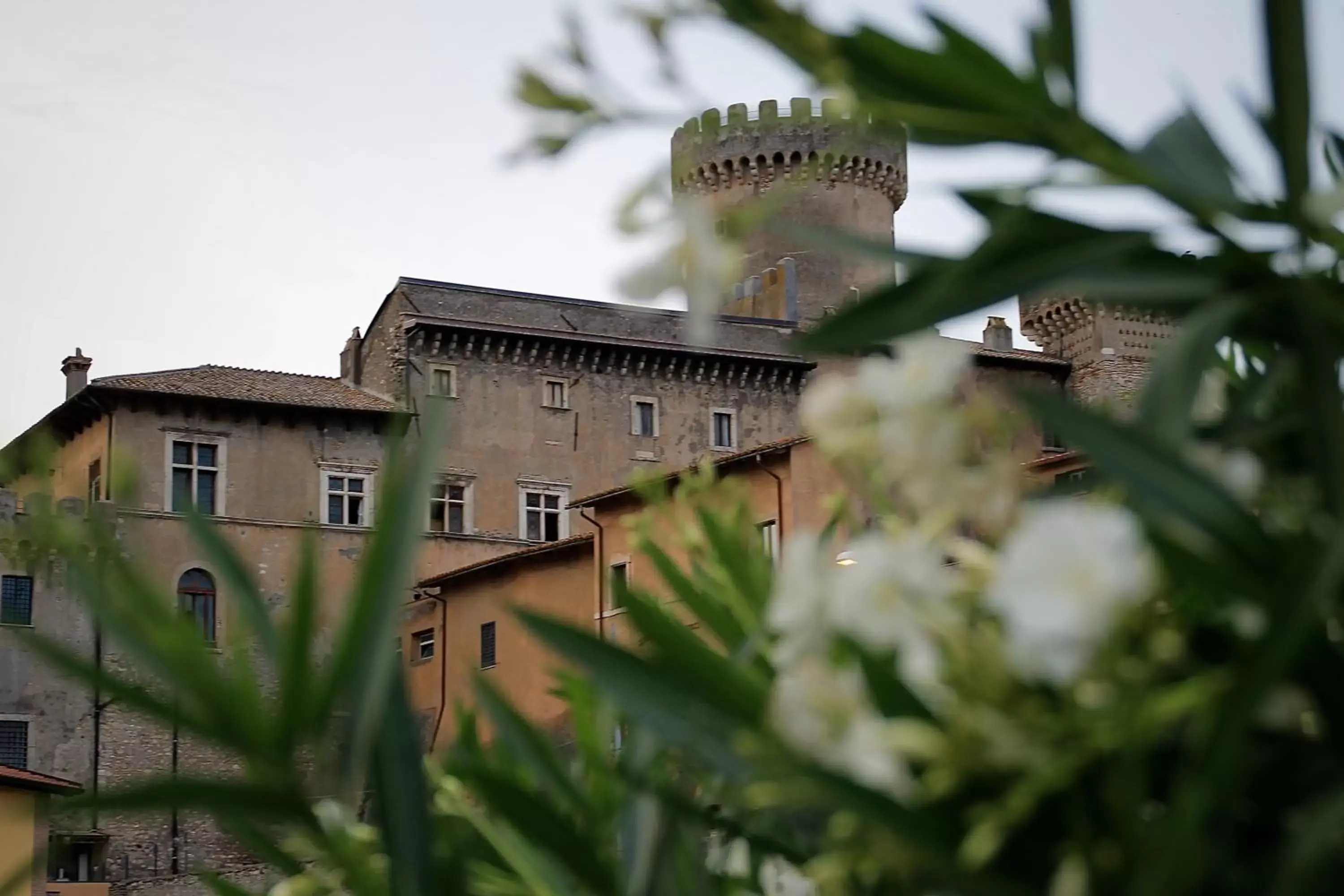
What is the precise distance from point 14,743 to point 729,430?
43.5 ft

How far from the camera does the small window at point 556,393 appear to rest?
3306 cm

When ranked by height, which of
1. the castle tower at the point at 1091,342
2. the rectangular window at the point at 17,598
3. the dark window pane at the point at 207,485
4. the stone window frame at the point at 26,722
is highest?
the castle tower at the point at 1091,342

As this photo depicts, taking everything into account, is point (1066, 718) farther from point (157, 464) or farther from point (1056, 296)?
point (157, 464)

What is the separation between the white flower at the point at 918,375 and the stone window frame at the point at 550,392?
1270 inches

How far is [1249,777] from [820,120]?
18.8 inches

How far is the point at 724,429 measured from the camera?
34250mm

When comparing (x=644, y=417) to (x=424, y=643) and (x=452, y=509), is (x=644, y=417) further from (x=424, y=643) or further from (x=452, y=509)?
(x=424, y=643)

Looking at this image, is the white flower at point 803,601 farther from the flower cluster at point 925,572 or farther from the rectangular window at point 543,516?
the rectangular window at point 543,516

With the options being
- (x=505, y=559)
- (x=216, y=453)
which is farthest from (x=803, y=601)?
(x=216, y=453)

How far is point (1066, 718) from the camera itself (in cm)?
72

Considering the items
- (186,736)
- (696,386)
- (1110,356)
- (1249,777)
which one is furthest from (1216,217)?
(1110,356)

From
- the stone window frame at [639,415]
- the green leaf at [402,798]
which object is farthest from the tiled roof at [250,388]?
the green leaf at [402,798]

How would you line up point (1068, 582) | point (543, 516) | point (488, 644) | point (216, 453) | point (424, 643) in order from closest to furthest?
point (1068, 582) < point (488, 644) < point (424, 643) < point (216, 453) < point (543, 516)

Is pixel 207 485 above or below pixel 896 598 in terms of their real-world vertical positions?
above
